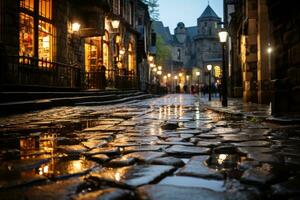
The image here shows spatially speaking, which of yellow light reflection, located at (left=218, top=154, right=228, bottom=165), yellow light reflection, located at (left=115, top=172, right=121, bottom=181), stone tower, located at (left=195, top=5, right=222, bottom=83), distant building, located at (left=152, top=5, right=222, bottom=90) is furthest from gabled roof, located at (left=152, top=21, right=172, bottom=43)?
yellow light reflection, located at (left=115, top=172, right=121, bottom=181)

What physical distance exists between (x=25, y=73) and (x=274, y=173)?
1380 centimetres

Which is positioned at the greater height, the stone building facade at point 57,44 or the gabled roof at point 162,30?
the gabled roof at point 162,30

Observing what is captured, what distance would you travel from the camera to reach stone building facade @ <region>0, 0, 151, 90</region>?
14625mm

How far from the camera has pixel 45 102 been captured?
1234 cm

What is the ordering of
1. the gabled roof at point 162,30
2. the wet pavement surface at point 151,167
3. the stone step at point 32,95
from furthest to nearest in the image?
the gabled roof at point 162,30, the stone step at point 32,95, the wet pavement surface at point 151,167

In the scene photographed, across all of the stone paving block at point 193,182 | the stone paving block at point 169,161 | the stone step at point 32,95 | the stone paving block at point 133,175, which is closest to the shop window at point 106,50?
the stone step at point 32,95

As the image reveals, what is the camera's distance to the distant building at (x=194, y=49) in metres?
88.6

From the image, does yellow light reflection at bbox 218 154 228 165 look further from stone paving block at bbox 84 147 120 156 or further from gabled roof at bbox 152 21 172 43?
gabled roof at bbox 152 21 172 43

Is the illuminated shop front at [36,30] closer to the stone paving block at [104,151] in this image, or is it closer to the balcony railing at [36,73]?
the balcony railing at [36,73]

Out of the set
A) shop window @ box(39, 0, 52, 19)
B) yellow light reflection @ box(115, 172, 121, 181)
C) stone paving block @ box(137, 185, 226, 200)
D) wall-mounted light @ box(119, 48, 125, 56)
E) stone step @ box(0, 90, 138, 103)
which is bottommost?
yellow light reflection @ box(115, 172, 121, 181)

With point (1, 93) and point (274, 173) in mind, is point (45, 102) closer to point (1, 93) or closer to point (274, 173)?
point (1, 93)

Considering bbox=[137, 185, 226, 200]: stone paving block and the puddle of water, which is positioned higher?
bbox=[137, 185, 226, 200]: stone paving block

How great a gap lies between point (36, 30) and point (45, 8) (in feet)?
6.36

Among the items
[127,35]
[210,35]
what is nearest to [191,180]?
[127,35]
